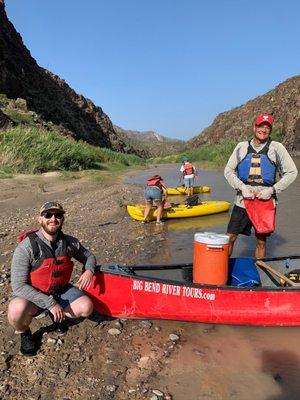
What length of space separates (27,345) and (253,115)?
7762cm

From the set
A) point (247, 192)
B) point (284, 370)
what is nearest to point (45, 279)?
point (284, 370)

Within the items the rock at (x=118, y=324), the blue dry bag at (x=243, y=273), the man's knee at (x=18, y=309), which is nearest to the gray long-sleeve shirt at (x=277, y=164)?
the blue dry bag at (x=243, y=273)

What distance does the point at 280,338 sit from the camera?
4.73 m

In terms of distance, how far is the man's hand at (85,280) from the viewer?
4.56 metres

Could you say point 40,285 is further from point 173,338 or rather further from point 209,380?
point 209,380

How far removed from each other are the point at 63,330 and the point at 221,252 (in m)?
1.89

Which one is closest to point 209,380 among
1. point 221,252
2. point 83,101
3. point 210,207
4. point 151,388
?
point 151,388

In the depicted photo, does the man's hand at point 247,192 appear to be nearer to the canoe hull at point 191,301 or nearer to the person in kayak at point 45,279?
the canoe hull at point 191,301

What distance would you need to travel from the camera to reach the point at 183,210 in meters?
11.7

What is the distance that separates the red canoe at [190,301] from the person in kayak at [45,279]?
318mm

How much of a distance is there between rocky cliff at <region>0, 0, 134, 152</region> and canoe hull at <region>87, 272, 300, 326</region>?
35.4m

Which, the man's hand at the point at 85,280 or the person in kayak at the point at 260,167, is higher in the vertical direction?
the person in kayak at the point at 260,167

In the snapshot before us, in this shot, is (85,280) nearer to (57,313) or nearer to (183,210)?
(57,313)

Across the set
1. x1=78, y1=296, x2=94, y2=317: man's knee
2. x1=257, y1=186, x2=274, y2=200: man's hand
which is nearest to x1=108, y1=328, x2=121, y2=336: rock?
x1=78, y1=296, x2=94, y2=317: man's knee
